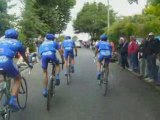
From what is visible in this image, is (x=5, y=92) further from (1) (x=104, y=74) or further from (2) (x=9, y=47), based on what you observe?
(1) (x=104, y=74)

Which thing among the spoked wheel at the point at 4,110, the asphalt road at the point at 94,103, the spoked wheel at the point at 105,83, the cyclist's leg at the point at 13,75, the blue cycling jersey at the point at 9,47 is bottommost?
the asphalt road at the point at 94,103

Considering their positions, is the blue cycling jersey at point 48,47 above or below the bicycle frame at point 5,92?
above

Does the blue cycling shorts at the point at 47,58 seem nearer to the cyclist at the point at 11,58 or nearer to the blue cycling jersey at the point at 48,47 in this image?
the blue cycling jersey at the point at 48,47

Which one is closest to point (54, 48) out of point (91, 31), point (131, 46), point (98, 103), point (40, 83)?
point (98, 103)

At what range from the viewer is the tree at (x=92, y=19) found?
327ft

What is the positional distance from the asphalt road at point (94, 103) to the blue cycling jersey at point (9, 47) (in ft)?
4.97

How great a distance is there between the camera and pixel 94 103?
13.1 m

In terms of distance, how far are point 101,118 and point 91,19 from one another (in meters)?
96.4

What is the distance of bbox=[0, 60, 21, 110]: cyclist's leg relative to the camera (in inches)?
392

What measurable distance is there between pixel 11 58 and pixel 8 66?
9.1 inches

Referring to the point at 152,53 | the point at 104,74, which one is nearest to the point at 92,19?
the point at 152,53

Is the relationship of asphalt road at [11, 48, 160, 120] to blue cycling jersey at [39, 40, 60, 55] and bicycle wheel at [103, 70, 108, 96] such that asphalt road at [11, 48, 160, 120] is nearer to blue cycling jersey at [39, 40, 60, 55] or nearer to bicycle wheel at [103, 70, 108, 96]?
bicycle wheel at [103, 70, 108, 96]

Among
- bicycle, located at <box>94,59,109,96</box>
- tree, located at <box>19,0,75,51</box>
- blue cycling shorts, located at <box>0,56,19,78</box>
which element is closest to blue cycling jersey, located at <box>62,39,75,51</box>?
bicycle, located at <box>94,59,109,96</box>

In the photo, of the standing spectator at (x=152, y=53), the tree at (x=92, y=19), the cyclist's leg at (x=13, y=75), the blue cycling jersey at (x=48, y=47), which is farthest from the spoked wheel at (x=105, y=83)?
the tree at (x=92, y=19)
